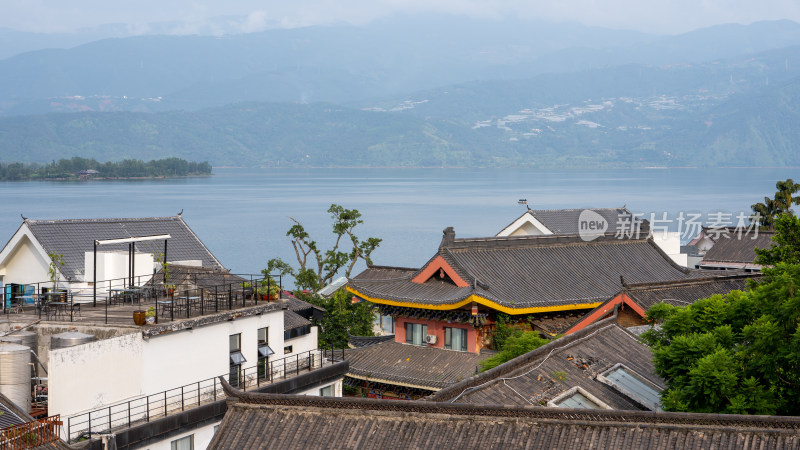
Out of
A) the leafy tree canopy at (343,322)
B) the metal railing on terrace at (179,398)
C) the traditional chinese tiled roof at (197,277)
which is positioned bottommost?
the leafy tree canopy at (343,322)

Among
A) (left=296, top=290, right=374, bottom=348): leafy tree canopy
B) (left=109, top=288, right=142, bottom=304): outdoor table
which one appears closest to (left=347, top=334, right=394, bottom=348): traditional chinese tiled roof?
(left=296, top=290, right=374, bottom=348): leafy tree canopy

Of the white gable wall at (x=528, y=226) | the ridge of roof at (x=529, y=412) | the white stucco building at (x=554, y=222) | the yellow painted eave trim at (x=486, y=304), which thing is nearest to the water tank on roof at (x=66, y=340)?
the ridge of roof at (x=529, y=412)

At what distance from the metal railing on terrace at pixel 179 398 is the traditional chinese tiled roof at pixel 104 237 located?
10254mm

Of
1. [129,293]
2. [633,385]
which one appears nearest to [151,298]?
[129,293]

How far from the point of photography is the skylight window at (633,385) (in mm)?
21391

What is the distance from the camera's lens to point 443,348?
3619cm

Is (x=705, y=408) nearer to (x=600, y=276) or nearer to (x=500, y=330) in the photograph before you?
(x=500, y=330)

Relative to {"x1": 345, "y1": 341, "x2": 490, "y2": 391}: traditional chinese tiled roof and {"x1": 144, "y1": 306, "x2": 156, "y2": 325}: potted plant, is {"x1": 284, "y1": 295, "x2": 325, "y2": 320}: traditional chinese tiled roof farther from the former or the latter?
{"x1": 144, "y1": 306, "x2": 156, "y2": 325}: potted plant

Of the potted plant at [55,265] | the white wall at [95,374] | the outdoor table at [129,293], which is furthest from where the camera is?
the potted plant at [55,265]

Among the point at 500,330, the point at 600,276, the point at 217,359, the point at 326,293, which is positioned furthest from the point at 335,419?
the point at 326,293

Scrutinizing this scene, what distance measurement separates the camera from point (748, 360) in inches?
765

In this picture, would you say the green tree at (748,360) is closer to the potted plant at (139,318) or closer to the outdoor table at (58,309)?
the potted plant at (139,318)

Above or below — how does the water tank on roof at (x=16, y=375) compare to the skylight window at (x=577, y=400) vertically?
below

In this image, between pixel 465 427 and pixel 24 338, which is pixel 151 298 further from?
pixel 465 427
